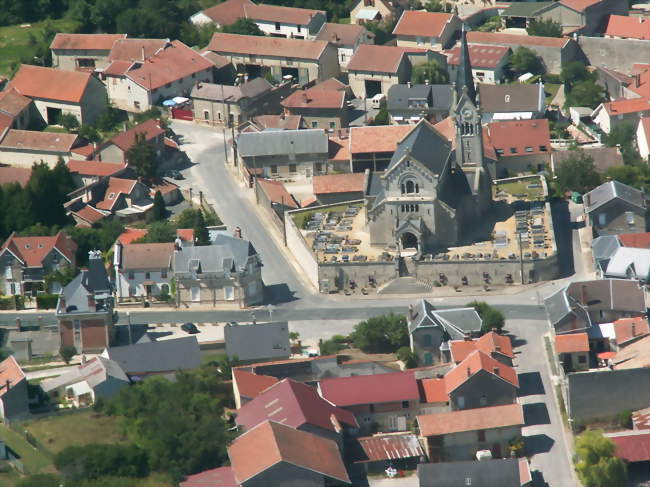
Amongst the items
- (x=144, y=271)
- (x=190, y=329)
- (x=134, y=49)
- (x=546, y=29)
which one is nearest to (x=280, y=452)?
(x=190, y=329)

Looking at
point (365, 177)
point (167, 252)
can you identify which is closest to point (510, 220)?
point (365, 177)

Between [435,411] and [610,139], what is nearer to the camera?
[435,411]

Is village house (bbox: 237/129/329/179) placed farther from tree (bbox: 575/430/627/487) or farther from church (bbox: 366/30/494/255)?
tree (bbox: 575/430/627/487)

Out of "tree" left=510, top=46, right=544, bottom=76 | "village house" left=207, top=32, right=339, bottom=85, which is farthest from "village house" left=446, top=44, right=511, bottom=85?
"village house" left=207, top=32, right=339, bottom=85

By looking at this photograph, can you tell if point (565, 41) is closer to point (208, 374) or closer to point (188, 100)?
point (188, 100)

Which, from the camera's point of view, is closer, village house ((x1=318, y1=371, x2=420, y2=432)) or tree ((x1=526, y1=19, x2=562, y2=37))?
village house ((x1=318, y1=371, x2=420, y2=432))

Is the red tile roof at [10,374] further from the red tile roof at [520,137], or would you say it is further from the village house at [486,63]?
the village house at [486,63]

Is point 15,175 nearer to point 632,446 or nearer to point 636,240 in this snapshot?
point 636,240
